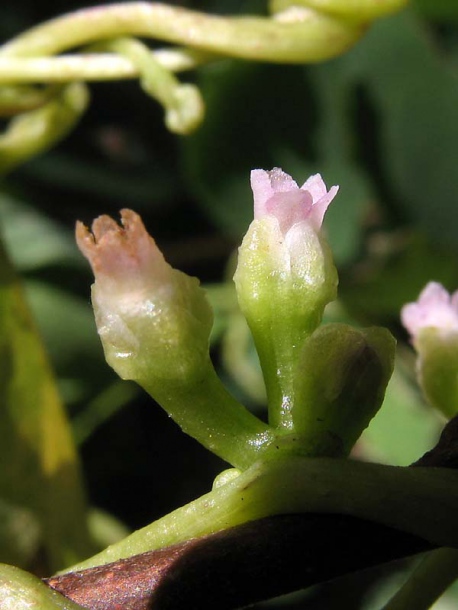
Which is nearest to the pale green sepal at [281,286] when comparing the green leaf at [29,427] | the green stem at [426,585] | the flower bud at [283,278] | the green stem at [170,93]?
the flower bud at [283,278]

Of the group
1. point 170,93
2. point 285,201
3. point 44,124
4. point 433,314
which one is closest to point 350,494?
point 285,201

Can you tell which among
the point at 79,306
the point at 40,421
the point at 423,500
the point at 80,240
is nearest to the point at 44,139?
the point at 40,421

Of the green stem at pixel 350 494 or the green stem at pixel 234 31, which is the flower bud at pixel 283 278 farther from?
the green stem at pixel 234 31

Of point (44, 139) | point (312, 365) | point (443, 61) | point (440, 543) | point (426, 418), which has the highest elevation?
point (443, 61)

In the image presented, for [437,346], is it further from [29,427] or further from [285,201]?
[29,427]

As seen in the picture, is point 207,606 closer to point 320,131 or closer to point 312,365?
point 312,365

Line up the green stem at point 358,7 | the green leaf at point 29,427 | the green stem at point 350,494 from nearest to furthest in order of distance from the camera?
the green stem at point 350,494 → the green stem at point 358,7 → the green leaf at point 29,427

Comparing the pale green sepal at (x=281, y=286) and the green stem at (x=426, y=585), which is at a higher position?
the pale green sepal at (x=281, y=286)
